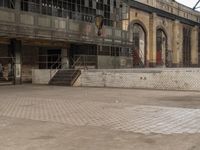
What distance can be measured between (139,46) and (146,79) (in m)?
23.6

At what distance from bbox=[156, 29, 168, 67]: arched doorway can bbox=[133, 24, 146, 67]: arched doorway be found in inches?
167

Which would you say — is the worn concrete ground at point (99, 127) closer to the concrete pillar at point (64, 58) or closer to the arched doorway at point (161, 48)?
the concrete pillar at point (64, 58)

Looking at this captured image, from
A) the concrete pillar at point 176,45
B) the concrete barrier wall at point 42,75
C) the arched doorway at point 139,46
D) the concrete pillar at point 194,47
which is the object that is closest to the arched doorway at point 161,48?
the concrete pillar at point 176,45

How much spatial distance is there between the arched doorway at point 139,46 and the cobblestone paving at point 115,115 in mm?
31745

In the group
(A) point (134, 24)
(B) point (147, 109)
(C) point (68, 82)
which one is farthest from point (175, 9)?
(B) point (147, 109)

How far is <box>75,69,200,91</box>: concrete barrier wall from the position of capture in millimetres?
22281

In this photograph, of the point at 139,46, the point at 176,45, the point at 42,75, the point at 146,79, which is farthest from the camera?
the point at 176,45

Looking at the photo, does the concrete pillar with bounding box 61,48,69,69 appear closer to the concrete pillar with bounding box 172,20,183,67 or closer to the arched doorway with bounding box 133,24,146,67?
the arched doorway with bounding box 133,24,146,67

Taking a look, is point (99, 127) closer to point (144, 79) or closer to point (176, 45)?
point (144, 79)

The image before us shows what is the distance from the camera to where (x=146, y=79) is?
23.9m

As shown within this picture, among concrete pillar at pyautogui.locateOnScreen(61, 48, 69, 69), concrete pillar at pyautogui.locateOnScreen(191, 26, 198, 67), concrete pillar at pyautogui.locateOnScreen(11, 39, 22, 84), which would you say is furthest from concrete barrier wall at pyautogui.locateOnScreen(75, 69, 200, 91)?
concrete pillar at pyautogui.locateOnScreen(191, 26, 198, 67)

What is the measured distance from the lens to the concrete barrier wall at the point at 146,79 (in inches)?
877

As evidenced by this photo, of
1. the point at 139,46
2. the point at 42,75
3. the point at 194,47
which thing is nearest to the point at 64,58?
the point at 42,75

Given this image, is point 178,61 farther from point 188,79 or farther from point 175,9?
point 188,79
